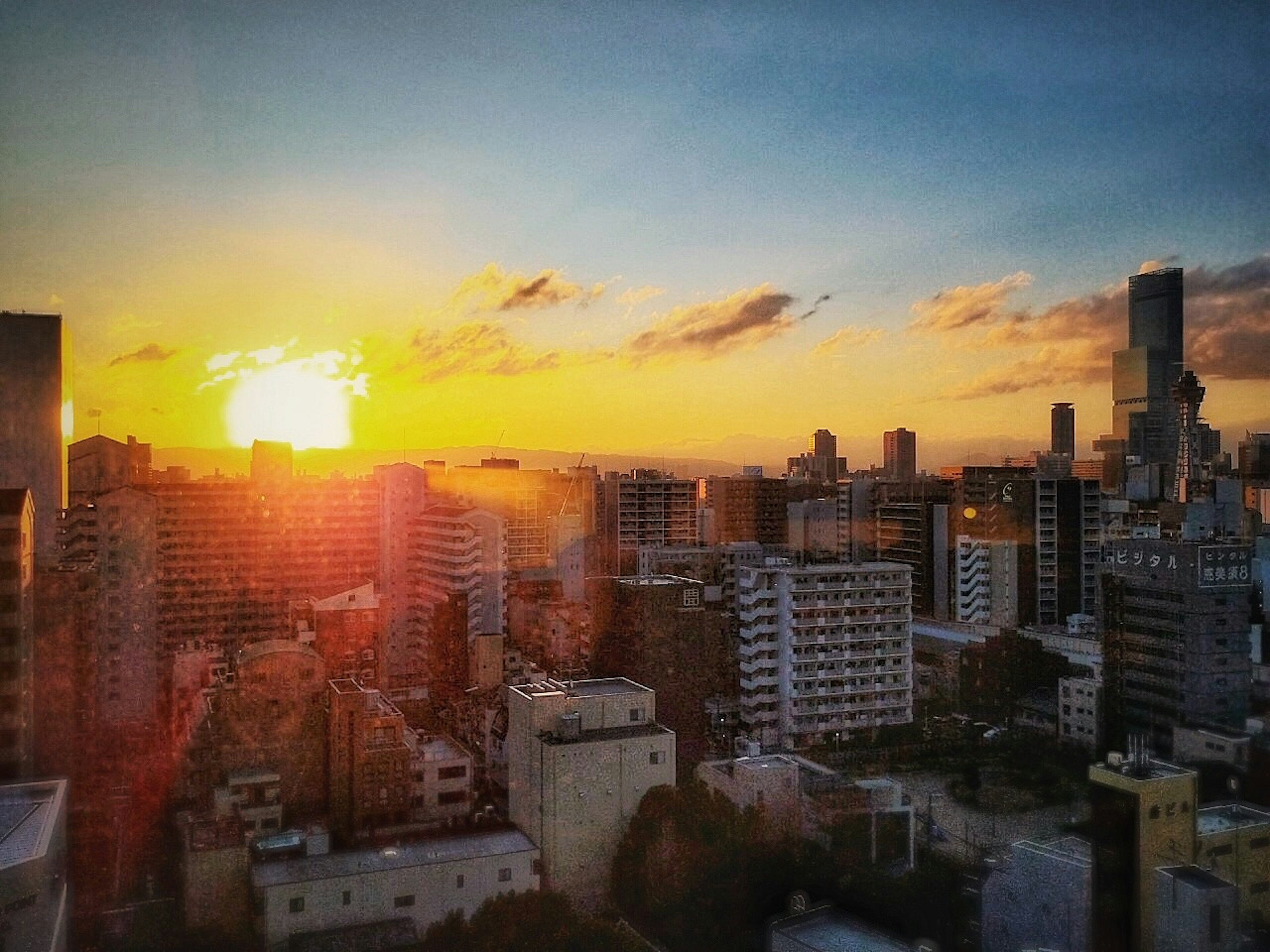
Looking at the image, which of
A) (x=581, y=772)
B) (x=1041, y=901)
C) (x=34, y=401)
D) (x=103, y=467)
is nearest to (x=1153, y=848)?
(x=1041, y=901)

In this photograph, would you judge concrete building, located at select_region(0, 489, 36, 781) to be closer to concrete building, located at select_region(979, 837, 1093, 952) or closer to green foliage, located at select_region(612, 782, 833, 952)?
green foliage, located at select_region(612, 782, 833, 952)

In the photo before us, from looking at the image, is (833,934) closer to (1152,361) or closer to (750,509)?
(1152,361)

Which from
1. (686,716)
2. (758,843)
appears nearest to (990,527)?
(686,716)

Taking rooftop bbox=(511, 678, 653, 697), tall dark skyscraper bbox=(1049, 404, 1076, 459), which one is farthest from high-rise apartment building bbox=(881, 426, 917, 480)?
rooftop bbox=(511, 678, 653, 697)

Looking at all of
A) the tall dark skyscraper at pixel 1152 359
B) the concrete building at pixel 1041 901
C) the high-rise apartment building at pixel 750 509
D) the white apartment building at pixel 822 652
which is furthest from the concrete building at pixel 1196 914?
the high-rise apartment building at pixel 750 509

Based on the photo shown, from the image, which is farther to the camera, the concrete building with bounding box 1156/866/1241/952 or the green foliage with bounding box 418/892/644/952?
the green foliage with bounding box 418/892/644/952

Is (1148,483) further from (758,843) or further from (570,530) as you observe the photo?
(570,530)
